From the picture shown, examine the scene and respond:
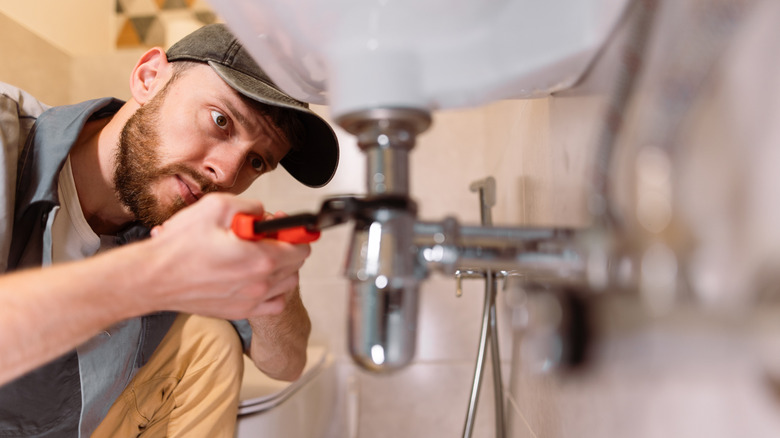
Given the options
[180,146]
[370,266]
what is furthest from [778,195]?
[180,146]

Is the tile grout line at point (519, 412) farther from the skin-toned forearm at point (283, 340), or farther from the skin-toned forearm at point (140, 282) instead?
the skin-toned forearm at point (140, 282)

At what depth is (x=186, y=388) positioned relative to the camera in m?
0.91

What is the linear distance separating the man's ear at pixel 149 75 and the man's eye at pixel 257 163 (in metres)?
0.20

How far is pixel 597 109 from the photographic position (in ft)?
1.16

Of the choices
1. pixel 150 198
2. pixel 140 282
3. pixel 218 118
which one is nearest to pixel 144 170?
pixel 150 198

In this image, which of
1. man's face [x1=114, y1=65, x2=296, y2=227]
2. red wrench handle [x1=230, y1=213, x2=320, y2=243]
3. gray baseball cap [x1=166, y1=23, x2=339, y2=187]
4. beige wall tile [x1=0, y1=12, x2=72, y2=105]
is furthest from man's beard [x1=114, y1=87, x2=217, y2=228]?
beige wall tile [x1=0, y1=12, x2=72, y2=105]

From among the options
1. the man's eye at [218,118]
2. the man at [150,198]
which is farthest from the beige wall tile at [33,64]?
the man's eye at [218,118]

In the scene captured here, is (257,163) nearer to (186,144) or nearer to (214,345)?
(186,144)

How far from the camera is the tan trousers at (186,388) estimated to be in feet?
2.82

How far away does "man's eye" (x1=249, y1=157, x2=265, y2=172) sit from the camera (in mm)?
871

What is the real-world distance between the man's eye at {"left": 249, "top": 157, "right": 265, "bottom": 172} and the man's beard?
0.08 meters

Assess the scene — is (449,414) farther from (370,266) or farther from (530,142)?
(370,266)

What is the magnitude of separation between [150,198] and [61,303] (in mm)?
481

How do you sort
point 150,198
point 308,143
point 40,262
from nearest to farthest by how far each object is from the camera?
point 40,262 < point 150,198 < point 308,143
